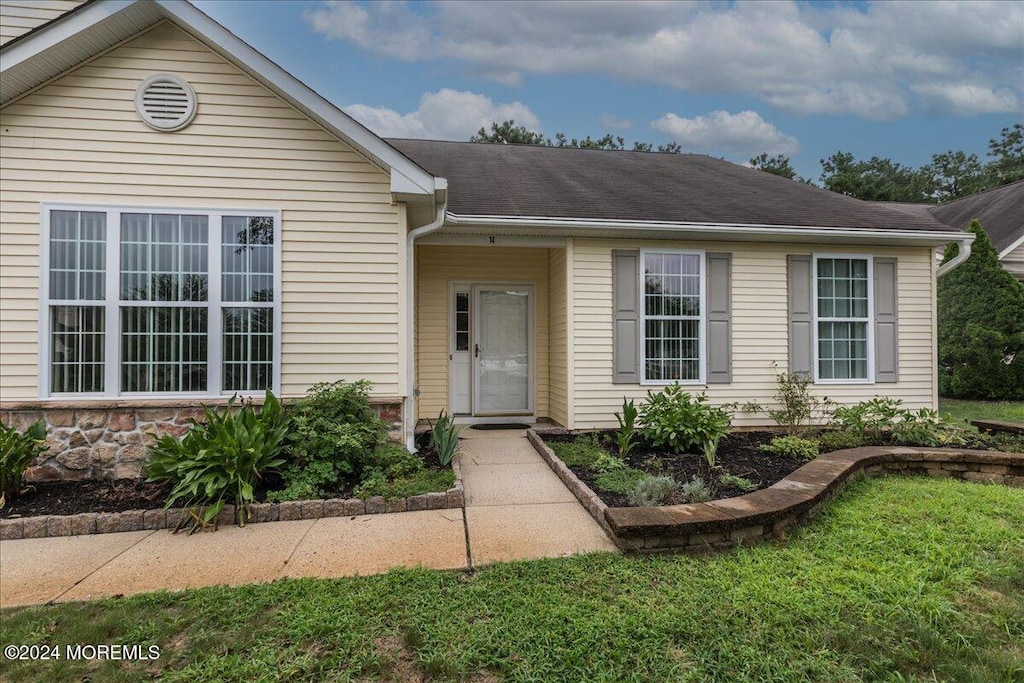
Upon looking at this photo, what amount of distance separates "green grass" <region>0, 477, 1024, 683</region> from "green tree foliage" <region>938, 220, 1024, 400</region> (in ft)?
33.9

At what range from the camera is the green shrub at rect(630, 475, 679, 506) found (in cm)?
362

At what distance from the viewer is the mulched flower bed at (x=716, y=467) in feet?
13.1

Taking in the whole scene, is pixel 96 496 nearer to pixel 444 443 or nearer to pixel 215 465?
pixel 215 465

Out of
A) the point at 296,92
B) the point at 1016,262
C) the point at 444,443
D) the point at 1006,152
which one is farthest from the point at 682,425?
the point at 1006,152

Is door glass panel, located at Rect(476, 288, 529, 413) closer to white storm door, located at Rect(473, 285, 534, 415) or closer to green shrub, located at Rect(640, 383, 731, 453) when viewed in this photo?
white storm door, located at Rect(473, 285, 534, 415)

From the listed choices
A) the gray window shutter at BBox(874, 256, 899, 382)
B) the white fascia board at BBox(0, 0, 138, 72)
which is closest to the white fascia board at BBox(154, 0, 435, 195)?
the white fascia board at BBox(0, 0, 138, 72)

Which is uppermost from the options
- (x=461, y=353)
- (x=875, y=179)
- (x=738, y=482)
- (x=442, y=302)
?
(x=875, y=179)

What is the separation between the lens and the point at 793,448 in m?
5.29

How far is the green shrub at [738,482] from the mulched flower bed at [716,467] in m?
0.02

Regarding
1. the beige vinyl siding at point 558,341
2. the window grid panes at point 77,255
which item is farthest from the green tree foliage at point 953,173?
the window grid panes at point 77,255

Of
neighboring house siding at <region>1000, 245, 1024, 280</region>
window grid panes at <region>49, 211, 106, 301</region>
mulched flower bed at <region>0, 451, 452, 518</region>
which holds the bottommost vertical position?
mulched flower bed at <region>0, 451, 452, 518</region>

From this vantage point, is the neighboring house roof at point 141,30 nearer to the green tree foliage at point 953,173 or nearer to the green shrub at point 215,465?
the green shrub at point 215,465

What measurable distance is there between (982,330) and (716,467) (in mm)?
10181

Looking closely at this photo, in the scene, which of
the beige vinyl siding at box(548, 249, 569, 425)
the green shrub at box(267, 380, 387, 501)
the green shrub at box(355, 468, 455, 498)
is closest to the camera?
the green shrub at box(355, 468, 455, 498)
